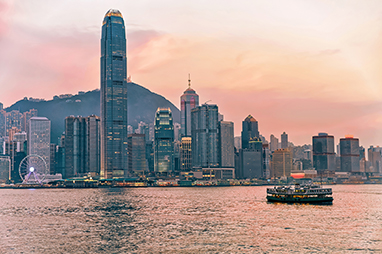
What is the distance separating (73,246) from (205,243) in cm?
2663

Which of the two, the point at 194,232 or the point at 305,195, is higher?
the point at 305,195

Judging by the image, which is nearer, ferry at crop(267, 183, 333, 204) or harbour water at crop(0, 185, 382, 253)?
harbour water at crop(0, 185, 382, 253)

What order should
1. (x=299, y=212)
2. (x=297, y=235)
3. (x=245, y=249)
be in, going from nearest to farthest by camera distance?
1. (x=245, y=249)
2. (x=297, y=235)
3. (x=299, y=212)

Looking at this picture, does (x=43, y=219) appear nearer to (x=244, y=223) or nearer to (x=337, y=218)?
(x=244, y=223)

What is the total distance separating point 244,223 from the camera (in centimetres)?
12156

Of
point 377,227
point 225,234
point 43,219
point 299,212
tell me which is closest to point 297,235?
point 225,234

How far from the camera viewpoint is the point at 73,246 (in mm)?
90500

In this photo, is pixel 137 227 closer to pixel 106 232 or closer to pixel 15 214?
pixel 106 232

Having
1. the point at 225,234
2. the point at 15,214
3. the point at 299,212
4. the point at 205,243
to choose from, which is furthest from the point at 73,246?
the point at 299,212

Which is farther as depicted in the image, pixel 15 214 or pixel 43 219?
pixel 15 214

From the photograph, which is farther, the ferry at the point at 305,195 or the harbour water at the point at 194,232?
the ferry at the point at 305,195

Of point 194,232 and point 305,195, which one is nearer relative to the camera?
point 194,232

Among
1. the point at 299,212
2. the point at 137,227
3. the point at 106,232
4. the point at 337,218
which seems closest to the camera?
Result: the point at 106,232

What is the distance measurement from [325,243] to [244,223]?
106ft
